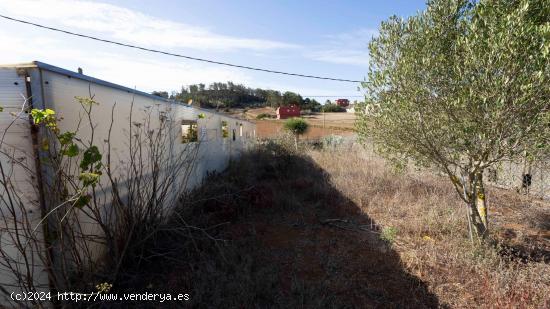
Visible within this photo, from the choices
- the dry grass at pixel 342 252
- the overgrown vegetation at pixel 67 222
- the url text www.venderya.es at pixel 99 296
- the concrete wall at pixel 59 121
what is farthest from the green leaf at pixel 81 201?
the dry grass at pixel 342 252

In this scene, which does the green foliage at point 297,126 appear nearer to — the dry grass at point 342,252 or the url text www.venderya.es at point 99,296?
the dry grass at point 342,252

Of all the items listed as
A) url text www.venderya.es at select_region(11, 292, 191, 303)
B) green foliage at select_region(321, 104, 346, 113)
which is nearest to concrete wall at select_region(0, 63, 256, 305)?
url text www.venderya.es at select_region(11, 292, 191, 303)

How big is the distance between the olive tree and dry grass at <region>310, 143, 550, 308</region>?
641 mm

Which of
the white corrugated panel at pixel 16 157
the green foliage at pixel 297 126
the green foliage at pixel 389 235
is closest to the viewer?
the white corrugated panel at pixel 16 157

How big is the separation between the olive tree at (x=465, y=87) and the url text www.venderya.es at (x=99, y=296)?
3.88m

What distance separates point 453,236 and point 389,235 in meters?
1.03

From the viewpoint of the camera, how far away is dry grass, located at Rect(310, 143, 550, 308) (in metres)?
3.44

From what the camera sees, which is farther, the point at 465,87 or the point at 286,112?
the point at 286,112

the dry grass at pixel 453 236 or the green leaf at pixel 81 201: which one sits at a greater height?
the green leaf at pixel 81 201

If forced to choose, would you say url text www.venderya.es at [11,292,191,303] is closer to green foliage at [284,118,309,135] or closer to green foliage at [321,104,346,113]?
green foliage at [284,118,309,135]

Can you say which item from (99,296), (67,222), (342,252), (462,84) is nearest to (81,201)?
(67,222)

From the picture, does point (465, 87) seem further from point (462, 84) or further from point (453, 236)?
point (453, 236)

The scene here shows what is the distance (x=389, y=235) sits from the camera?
502cm

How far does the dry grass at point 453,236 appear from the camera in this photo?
344 cm
